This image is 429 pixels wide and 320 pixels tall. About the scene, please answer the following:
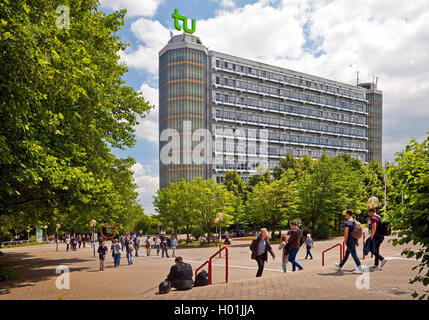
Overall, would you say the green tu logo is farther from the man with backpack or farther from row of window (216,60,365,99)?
the man with backpack

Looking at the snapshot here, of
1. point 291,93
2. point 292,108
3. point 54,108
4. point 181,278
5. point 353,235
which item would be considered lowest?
point 181,278

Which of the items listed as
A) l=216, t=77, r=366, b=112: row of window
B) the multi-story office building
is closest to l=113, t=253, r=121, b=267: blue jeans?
the multi-story office building

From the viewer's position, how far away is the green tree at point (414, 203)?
431 cm

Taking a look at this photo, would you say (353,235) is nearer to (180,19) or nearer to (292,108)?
(180,19)

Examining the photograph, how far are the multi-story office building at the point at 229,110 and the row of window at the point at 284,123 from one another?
0.29 meters

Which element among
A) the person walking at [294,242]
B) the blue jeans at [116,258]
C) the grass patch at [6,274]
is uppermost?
the person walking at [294,242]

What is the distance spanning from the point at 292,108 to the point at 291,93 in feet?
15.7

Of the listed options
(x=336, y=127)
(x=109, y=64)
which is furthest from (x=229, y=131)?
(x=109, y=64)

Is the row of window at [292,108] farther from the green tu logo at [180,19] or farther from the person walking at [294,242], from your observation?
the person walking at [294,242]

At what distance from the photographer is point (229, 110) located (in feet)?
318

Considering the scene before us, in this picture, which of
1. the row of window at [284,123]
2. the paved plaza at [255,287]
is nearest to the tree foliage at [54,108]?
the paved plaza at [255,287]

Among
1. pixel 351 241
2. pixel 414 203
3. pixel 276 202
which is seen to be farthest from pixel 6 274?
pixel 276 202

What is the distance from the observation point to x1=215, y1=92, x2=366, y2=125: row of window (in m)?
97.1

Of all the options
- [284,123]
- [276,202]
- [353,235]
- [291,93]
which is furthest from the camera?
[291,93]
